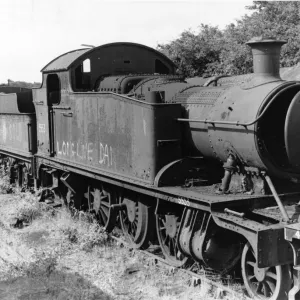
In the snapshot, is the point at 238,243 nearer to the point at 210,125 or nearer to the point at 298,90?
the point at 210,125

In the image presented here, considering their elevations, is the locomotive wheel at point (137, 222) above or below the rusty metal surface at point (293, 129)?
below

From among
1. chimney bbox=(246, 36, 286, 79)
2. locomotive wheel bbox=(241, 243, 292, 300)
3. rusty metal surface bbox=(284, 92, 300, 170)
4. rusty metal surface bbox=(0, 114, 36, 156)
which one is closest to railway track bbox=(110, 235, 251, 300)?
locomotive wheel bbox=(241, 243, 292, 300)

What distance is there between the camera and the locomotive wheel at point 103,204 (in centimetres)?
748

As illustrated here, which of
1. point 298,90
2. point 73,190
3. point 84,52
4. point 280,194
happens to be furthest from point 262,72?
point 73,190

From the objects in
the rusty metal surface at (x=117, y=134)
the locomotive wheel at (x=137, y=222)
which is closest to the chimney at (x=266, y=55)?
the rusty metal surface at (x=117, y=134)

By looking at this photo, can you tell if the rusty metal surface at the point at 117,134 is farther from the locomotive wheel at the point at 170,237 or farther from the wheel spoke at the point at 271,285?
the wheel spoke at the point at 271,285

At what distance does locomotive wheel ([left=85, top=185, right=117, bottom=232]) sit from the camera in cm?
748

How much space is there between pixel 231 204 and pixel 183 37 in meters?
17.2

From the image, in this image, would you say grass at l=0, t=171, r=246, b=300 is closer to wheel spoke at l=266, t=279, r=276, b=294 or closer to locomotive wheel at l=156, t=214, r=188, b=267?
locomotive wheel at l=156, t=214, r=188, b=267

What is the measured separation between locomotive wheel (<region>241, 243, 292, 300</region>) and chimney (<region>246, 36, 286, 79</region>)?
189 cm

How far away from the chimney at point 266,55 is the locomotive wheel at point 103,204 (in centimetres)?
314

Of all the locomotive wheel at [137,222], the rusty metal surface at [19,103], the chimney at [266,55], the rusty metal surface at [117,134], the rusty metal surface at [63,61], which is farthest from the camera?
the rusty metal surface at [19,103]

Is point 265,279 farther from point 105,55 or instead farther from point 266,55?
point 105,55

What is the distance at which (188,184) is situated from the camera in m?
5.82
